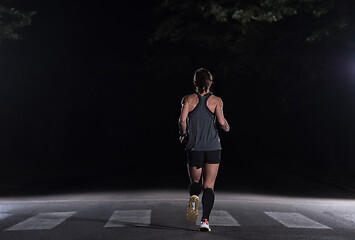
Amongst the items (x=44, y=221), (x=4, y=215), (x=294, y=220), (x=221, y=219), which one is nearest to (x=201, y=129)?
(x=221, y=219)

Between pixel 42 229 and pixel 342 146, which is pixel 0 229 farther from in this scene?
pixel 342 146

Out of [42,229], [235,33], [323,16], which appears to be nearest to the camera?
[42,229]

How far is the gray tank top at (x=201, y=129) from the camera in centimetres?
850

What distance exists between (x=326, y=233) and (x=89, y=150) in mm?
36396

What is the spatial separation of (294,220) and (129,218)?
2472mm

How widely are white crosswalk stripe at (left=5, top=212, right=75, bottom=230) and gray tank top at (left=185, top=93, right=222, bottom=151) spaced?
2434 millimetres

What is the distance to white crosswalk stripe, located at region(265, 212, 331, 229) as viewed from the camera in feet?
31.2

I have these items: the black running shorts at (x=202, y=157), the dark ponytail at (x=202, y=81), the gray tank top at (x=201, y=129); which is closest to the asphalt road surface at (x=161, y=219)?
the black running shorts at (x=202, y=157)

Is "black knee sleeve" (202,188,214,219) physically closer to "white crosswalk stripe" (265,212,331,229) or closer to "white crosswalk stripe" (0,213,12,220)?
"white crosswalk stripe" (265,212,331,229)

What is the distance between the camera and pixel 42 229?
9125 millimetres

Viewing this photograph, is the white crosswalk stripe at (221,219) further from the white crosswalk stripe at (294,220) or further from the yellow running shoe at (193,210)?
the yellow running shoe at (193,210)

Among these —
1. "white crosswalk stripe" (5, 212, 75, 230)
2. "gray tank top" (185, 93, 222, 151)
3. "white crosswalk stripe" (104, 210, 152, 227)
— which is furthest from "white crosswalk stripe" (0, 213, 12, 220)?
"gray tank top" (185, 93, 222, 151)

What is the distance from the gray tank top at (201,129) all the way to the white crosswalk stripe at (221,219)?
57.8 inches

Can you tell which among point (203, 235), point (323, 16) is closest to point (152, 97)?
point (323, 16)
